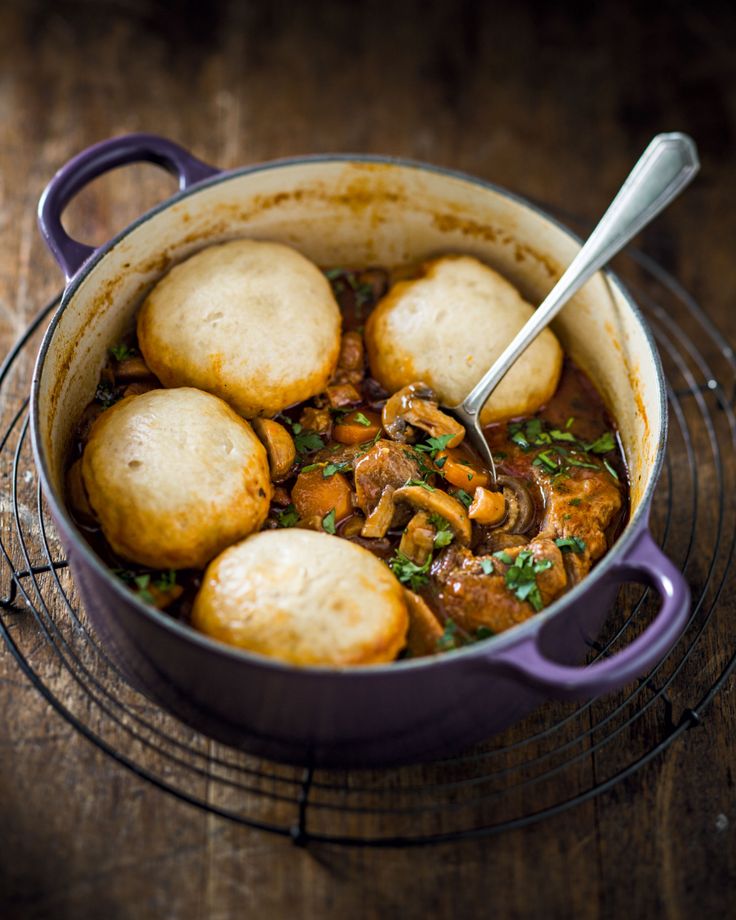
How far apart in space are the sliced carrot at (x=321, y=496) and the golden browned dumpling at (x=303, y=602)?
8.6 inches

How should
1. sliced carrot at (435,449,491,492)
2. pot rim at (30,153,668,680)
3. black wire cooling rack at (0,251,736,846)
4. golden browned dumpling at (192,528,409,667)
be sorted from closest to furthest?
1. pot rim at (30,153,668,680)
2. golden browned dumpling at (192,528,409,667)
3. black wire cooling rack at (0,251,736,846)
4. sliced carrot at (435,449,491,492)

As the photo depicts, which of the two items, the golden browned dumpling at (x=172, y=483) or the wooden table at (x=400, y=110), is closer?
the golden browned dumpling at (x=172, y=483)

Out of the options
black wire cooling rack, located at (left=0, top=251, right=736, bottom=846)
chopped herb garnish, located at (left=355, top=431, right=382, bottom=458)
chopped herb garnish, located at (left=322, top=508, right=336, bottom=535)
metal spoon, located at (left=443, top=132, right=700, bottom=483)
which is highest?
metal spoon, located at (left=443, top=132, right=700, bottom=483)

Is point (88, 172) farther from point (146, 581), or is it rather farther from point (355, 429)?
point (146, 581)

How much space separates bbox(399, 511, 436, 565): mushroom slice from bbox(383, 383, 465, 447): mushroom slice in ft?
1.03

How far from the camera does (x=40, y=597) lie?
2693 mm

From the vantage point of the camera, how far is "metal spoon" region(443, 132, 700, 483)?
8.80 feet

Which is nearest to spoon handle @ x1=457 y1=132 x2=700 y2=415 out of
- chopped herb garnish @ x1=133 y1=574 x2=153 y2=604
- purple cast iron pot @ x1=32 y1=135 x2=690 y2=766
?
purple cast iron pot @ x1=32 y1=135 x2=690 y2=766

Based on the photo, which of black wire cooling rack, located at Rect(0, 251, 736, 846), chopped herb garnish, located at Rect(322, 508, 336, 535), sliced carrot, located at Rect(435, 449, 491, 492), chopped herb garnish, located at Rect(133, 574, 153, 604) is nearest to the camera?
chopped herb garnish, located at Rect(133, 574, 153, 604)

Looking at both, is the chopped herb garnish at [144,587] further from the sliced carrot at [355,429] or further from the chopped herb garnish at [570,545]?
the chopped herb garnish at [570,545]

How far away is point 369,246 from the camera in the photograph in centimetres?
331

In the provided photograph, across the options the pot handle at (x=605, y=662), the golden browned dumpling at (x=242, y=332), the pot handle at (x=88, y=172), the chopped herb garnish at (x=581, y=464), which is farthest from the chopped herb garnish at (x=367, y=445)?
the pot handle at (x=88, y=172)

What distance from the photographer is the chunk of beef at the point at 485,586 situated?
245cm

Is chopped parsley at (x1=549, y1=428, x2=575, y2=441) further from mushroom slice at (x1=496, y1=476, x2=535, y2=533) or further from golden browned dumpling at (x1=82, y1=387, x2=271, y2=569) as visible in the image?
golden browned dumpling at (x1=82, y1=387, x2=271, y2=569)
